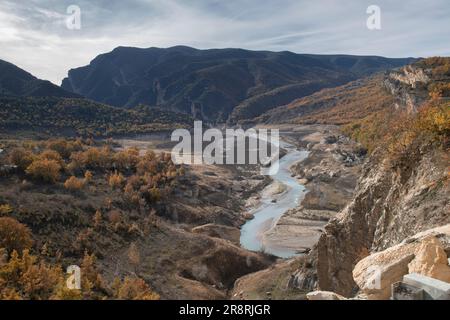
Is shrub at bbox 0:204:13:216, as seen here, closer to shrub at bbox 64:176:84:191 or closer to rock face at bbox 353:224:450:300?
shrub at bbox 64:176:84:191

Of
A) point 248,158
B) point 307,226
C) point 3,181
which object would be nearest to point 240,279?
point 307,226

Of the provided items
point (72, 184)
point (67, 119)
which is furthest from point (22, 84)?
point (72, 184)

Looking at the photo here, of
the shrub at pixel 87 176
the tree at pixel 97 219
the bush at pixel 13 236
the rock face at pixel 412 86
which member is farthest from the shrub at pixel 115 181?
the rock face at pixel 412 86

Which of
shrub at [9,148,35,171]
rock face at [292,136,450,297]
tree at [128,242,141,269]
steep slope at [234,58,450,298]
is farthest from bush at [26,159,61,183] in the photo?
rock face at [292,136,450,297]

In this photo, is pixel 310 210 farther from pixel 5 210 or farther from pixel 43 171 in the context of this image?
pixel 5 210
